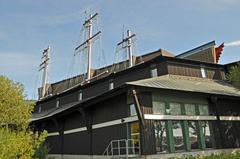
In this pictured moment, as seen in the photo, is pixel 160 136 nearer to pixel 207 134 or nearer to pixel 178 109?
pixel 178 109

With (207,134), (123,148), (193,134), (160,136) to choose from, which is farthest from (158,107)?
(207,134)

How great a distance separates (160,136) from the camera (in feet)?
56.9

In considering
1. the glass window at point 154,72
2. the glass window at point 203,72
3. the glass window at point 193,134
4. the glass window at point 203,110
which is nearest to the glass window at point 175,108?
the glass window at point 193,134

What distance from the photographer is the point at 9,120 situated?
1783cm

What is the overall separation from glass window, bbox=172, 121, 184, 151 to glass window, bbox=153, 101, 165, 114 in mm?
Answer: 1193

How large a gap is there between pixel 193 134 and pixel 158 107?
3.43m

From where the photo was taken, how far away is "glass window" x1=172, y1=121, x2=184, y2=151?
1786 cm

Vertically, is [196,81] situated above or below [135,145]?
above

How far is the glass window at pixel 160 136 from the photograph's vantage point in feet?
56.0

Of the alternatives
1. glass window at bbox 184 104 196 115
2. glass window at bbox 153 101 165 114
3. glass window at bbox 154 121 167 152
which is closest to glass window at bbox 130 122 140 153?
glass window at bbox 154 121 167 152

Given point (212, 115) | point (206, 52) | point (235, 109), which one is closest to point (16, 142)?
point (212, 115)

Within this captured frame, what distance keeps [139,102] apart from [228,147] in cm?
819

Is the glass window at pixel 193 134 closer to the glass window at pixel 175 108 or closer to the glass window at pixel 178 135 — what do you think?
the glass window at pixel 178 135

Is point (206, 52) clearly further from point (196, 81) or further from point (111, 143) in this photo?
point (111, 143)
